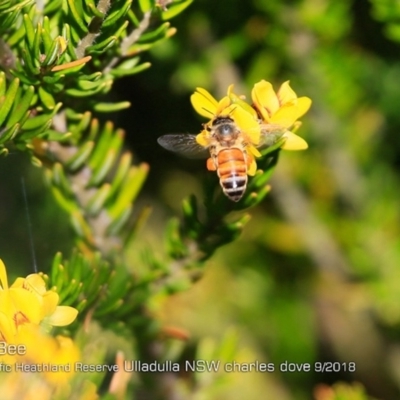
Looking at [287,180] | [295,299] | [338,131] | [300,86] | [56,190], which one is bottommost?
[295,299]

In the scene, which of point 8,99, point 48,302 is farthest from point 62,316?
point 8,99

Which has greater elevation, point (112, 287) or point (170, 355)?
point (112, 287)

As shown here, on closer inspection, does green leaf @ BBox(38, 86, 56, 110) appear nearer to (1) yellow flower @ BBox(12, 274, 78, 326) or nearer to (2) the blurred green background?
(1) yellow flower @ BBox(12, 274, 78, 326)

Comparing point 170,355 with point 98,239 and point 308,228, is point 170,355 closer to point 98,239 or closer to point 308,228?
point 98,239

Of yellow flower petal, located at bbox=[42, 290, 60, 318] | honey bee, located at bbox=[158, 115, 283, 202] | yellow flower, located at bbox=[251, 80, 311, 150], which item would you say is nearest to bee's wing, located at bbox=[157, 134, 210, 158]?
honey bee, located at bbox=[158, 115, 283, 202]

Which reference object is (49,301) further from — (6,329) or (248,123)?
(248,123)

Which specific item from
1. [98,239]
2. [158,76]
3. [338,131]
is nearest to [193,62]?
[158,76]
